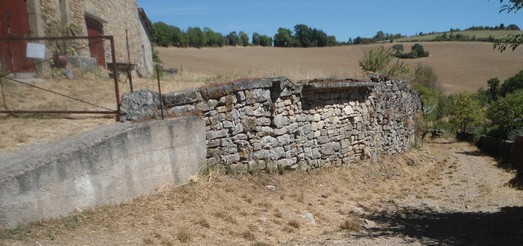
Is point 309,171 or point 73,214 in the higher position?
point 73,214

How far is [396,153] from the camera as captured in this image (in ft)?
44.8

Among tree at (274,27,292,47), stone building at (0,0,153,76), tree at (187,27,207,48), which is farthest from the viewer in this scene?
tree at (274,27,292,47)

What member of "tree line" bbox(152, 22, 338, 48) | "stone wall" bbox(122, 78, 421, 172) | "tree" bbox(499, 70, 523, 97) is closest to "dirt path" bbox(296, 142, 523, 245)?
"stone wall" bbox(122, 78, 421, 172)

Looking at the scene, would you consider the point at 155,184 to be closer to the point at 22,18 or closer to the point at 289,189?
the point at 289,189

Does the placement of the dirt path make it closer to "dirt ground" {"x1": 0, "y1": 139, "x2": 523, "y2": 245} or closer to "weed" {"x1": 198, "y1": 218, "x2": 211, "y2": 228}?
"dirt ground" {"x1": 0, "y1": 139, "x2": 523, "y2": 245}

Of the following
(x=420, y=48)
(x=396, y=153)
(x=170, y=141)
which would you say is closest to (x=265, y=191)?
(x=170, y=141)

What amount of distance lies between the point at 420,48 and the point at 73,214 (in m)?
59.2

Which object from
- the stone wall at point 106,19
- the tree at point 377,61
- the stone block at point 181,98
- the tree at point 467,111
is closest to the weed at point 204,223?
the stone block at point 181,98

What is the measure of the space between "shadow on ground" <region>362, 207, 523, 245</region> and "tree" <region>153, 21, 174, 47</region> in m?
44.6

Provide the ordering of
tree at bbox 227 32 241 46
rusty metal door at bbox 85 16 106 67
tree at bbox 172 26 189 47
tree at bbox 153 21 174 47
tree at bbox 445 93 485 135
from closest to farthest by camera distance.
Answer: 1. rusty metal door at bbox 85 16 106 67
2. tree at bbox 445 93 485 135
3. tree at bbox 153 21 174 47
4. tree at bbox 172 26 189 47
5. tree at bbox 227 32 241 46

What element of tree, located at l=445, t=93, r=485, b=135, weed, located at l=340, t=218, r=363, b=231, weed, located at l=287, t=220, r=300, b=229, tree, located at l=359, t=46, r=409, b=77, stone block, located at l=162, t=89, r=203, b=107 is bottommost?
tree, located at l=445, t=93, r=485, b=135

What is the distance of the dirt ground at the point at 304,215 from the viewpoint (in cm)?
478

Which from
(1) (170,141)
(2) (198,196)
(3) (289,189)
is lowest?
(3) (289,189)

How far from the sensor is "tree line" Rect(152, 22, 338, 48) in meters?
49.2
